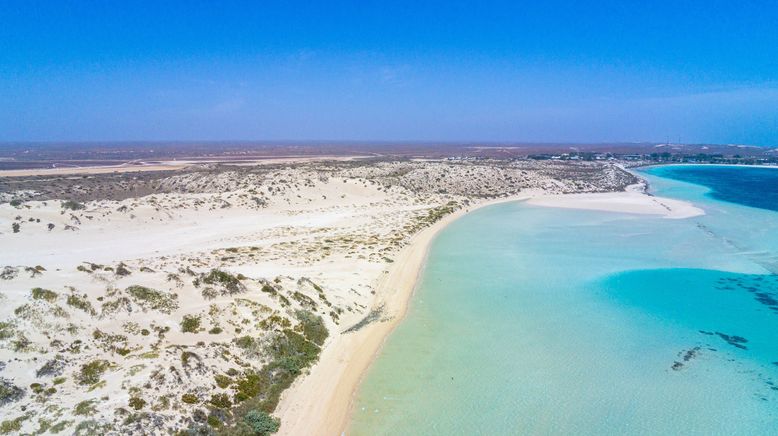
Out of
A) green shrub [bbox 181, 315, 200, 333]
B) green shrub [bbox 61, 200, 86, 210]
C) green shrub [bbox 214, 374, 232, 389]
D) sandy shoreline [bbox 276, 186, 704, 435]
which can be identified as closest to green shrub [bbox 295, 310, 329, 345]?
sandy shoreline [bbox 276, 186, 704, 435]

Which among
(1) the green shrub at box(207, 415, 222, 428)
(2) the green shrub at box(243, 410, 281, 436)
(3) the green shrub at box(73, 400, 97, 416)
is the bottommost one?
(2) the green shrub at box(243, 410, 281, 436)

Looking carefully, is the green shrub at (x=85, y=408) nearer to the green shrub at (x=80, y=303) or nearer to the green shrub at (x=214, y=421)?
the green shrub at (x=214, y=421)

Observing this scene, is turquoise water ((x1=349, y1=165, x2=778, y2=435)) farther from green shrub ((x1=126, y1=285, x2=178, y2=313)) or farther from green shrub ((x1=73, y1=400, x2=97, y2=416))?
green shrub ((x1=126, y1=285, x2=178, y2=313))

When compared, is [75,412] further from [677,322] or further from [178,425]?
[677,322]

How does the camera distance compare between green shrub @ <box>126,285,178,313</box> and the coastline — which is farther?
green shrub @ <box>126,285,178,313</box>

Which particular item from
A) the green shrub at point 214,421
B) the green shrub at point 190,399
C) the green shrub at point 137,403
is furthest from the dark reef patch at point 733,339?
the green shrub at point 137,403

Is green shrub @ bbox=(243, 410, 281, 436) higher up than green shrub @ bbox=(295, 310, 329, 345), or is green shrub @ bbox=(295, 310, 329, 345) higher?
green shrub @ bbox=(295, 310, 329, 345)

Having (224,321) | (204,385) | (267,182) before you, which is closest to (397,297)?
(224,321)

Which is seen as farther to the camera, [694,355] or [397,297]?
[397,297]
